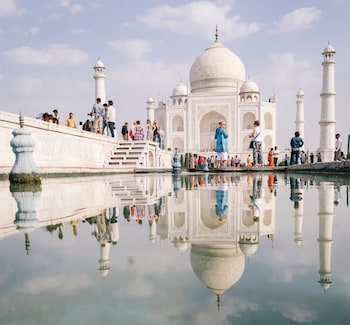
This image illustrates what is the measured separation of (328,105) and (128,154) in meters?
16.7

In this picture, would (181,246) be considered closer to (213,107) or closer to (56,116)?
(56,116)

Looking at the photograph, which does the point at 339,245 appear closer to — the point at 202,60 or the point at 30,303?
the point at 30,303

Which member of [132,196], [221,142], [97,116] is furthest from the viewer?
[97,116]

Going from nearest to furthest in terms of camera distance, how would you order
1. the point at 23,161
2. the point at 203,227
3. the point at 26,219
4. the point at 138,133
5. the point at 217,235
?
the point at 217,235 < the point at 203,227 < the point at 26,219 < the point at 23,161 < the point at 138,133

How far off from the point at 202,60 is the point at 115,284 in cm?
3190

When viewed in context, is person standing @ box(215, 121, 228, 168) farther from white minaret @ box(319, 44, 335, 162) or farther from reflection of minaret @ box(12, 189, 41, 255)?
white minaret @ box(319, 44, 335, 162)

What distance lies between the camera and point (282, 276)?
0.79 m

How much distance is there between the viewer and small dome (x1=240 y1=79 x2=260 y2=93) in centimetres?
2991

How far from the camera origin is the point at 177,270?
85cm

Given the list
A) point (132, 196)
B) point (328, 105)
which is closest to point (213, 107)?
point (328, 105)

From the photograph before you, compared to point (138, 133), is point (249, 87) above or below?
above

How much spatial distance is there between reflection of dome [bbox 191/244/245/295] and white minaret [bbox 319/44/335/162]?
77.0 ft

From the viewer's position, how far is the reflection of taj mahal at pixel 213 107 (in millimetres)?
28281

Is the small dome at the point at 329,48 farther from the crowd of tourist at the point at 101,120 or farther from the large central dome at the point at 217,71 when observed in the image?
the crowd of tourist at the point at 101,120
